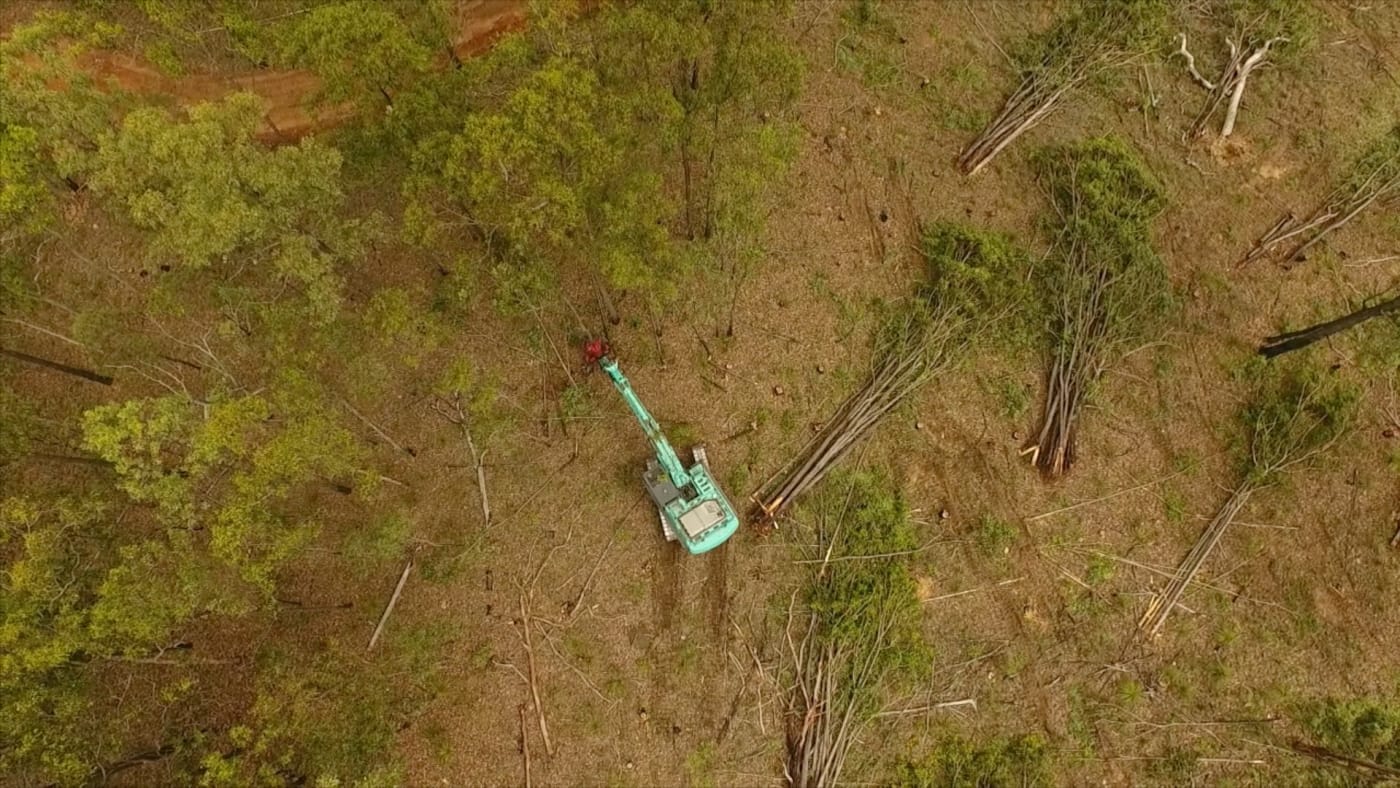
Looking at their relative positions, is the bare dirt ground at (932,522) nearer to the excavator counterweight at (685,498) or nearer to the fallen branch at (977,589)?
the fallen branch at (977,589)

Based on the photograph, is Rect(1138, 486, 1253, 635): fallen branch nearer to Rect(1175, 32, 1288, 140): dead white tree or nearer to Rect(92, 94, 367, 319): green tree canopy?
Rect(1175, 32, 1288, 140): dead white tree

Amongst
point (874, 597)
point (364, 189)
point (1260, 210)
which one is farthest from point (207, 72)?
point (1260, 210)

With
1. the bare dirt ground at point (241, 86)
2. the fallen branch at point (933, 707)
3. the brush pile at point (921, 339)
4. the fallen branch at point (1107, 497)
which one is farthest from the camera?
the bare dirt ground at point (241, 86)

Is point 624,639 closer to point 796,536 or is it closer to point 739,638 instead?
point 739,638

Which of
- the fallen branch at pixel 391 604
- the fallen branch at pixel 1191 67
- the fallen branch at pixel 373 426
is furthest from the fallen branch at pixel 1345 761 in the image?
the fallen branch at pixel 373 426

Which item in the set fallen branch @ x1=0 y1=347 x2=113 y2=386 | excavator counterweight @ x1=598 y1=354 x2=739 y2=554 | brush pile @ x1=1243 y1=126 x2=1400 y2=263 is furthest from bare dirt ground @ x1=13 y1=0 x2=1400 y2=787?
fallen branch @ x1=0 y1=347 x2=113 y2=386

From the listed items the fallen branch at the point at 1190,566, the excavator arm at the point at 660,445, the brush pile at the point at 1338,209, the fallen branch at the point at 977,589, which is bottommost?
the fallen branch at the point at 1190,566
